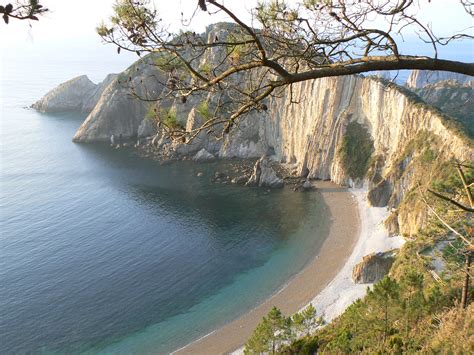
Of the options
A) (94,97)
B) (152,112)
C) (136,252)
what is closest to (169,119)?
(152,112)

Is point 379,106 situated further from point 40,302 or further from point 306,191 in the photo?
point 40,302

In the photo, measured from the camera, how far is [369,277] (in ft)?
120

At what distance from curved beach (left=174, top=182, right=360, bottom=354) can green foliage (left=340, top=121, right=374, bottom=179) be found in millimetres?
5862

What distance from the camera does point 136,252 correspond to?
4419 centimetres

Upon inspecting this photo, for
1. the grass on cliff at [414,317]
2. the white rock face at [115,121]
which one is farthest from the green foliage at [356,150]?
the white rock face at [115,121]

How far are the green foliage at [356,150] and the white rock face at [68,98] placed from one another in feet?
310

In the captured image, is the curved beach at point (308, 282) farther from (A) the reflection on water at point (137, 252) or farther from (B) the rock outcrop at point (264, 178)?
(B) the rock outcrop at point (264, 178)

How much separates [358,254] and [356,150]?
76.7ft

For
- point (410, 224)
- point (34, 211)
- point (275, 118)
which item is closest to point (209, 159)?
point (275, 118)

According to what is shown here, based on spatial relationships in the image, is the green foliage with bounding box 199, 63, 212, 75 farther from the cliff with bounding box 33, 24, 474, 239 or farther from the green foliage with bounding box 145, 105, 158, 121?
the cliff with bounding box 33, 24, 474, 239

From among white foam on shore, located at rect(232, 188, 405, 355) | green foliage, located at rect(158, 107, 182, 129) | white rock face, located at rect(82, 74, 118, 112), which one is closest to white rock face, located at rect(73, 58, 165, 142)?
white rock face, located at rect(82, 74, 118, 112)

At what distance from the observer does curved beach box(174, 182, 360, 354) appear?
1231 inches

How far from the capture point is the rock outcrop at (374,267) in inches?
1414

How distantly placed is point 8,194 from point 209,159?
32789 mm
